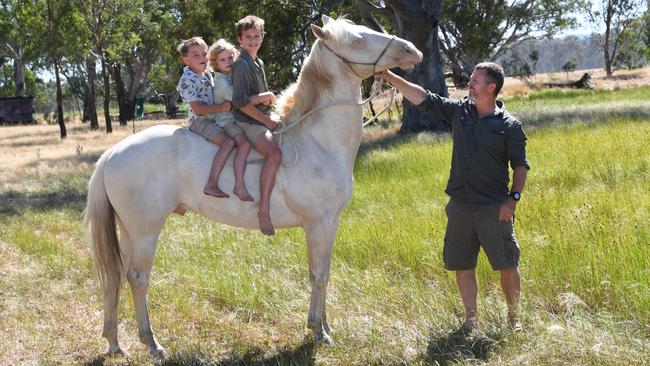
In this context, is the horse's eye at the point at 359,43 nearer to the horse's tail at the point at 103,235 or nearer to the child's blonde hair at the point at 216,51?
the child's blonde hair at the point at 216,51

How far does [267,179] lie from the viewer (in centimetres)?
454

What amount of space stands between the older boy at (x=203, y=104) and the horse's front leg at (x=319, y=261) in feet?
2.20

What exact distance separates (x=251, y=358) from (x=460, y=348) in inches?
55.2

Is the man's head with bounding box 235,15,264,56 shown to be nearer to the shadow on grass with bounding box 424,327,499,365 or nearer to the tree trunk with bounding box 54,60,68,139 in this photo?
the shadow on grass with bounding box 424,327,499,365

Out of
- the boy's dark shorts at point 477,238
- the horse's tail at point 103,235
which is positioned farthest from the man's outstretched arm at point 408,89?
the horse's tail at point 103,235

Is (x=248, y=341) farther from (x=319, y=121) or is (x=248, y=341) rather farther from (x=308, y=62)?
(x=308, y=62)

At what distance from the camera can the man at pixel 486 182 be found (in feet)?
13.8

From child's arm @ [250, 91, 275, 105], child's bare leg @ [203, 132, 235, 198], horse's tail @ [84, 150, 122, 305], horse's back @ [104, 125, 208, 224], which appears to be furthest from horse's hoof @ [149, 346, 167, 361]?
child's arm @ [250, 91, 275, 105]

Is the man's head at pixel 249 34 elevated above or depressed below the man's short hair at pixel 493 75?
above

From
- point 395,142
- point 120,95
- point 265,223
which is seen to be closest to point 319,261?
point 265,223

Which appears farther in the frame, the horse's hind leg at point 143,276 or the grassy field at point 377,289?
the horse's hind leg at point 143,276

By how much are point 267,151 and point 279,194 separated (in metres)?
0.31

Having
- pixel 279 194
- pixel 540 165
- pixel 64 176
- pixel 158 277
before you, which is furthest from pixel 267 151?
pixel 64 176

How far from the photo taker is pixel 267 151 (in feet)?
15.0
